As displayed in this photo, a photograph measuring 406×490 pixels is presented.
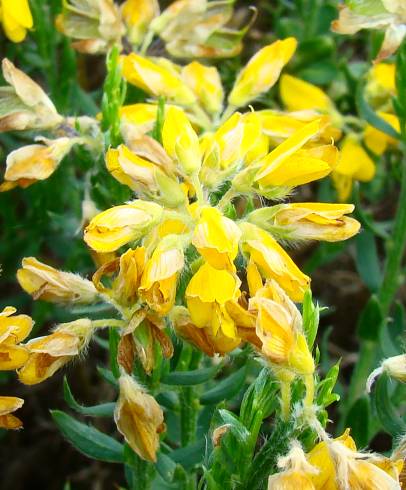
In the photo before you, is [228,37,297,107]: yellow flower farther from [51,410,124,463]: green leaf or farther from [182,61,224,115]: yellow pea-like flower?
[51,410,124,463]: green leaf

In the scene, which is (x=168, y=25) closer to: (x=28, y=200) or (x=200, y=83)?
(x=200, y=83)

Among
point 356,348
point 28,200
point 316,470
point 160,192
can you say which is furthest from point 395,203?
point 316,470

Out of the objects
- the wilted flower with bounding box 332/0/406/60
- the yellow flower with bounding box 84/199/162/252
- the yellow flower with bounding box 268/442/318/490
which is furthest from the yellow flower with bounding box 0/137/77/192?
the yellow flower with bounding box 268/442/318/490

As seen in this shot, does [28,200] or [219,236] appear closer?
[219,236]

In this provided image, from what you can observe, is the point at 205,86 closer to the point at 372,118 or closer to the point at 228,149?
the point at 372,118

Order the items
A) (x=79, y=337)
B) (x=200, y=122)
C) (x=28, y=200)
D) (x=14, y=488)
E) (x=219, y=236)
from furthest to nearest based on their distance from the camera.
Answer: (x=14, y=488) → (x=28, y=200) → (x=200, y=122) → (x=79, y=337) → (x=219, y=236)

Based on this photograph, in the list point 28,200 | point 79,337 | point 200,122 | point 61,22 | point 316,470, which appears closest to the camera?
point 316,470

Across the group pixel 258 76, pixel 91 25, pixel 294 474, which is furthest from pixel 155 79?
pixel 294 474
